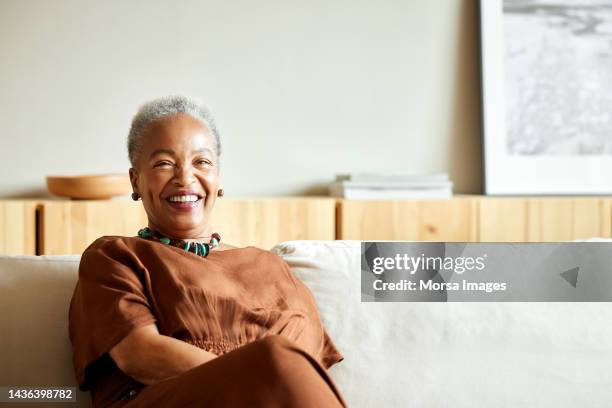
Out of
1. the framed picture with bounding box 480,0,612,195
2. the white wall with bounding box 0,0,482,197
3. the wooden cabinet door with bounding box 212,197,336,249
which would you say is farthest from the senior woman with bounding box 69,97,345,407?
the framed picture with bounding box 480,0,612,195

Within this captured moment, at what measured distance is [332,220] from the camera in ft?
9.30

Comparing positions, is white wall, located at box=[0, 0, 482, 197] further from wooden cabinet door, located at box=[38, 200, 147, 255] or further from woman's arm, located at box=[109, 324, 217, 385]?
woman's arm, located at box=[109, 324, 217, 385]

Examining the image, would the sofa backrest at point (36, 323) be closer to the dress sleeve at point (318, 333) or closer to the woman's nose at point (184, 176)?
the woman's nose at point (184, 176)

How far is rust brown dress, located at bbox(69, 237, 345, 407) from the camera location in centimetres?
120

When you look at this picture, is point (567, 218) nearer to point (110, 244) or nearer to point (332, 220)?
point (332, 220)

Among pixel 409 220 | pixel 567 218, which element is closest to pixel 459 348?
pixel 409 220

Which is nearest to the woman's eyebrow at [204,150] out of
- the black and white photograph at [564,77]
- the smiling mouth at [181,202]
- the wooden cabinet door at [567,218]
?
the smiling mouth at [181,202]

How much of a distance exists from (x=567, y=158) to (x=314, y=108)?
43.4 inches

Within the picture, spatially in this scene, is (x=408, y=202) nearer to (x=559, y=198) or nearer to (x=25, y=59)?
(x=559, y=198)

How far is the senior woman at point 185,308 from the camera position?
121 centimetres

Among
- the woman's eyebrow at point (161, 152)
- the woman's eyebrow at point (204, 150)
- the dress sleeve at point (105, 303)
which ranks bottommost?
the dress sleeve at point (105, 303)

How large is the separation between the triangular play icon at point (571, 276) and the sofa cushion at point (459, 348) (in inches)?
2.5

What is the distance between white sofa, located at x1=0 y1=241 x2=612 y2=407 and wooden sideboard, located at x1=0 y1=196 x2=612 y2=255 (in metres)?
0.89

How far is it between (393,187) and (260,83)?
723 millimetres
